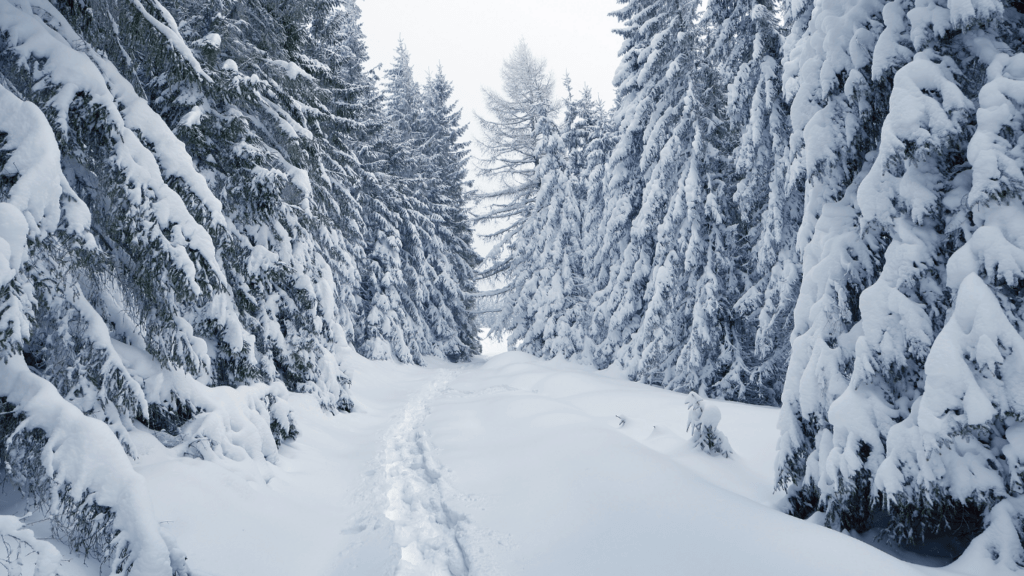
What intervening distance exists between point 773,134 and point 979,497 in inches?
372

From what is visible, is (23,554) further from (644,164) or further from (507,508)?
(644,164)

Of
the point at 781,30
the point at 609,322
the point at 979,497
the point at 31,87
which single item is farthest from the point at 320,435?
the point at 781,30

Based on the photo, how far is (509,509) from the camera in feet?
16.3

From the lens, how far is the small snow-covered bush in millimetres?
5664

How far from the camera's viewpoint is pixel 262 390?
6.61 metres

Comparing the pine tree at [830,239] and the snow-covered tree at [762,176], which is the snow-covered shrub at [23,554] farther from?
the snow-covered tree at [762,176]

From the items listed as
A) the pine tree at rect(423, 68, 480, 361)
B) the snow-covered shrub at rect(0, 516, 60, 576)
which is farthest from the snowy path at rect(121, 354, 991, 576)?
the pine tree at rect(423, 68, 480, 361)

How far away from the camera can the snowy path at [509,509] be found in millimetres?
3553

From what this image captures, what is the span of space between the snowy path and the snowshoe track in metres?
0.02

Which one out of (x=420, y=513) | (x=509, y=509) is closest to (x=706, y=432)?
(x=509, y=509)

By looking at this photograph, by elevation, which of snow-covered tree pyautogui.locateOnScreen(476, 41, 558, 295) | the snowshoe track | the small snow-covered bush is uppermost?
snow-covered tree pyautogui.locateOnScreen(476, 41, 558, 295)

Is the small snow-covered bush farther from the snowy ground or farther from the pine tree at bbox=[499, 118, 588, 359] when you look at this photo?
the pine tree at bbox=[499, 118, 588, 359]

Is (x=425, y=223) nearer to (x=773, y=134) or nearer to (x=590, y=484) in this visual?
(x=773, y=134)

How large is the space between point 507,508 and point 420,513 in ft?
3.16
